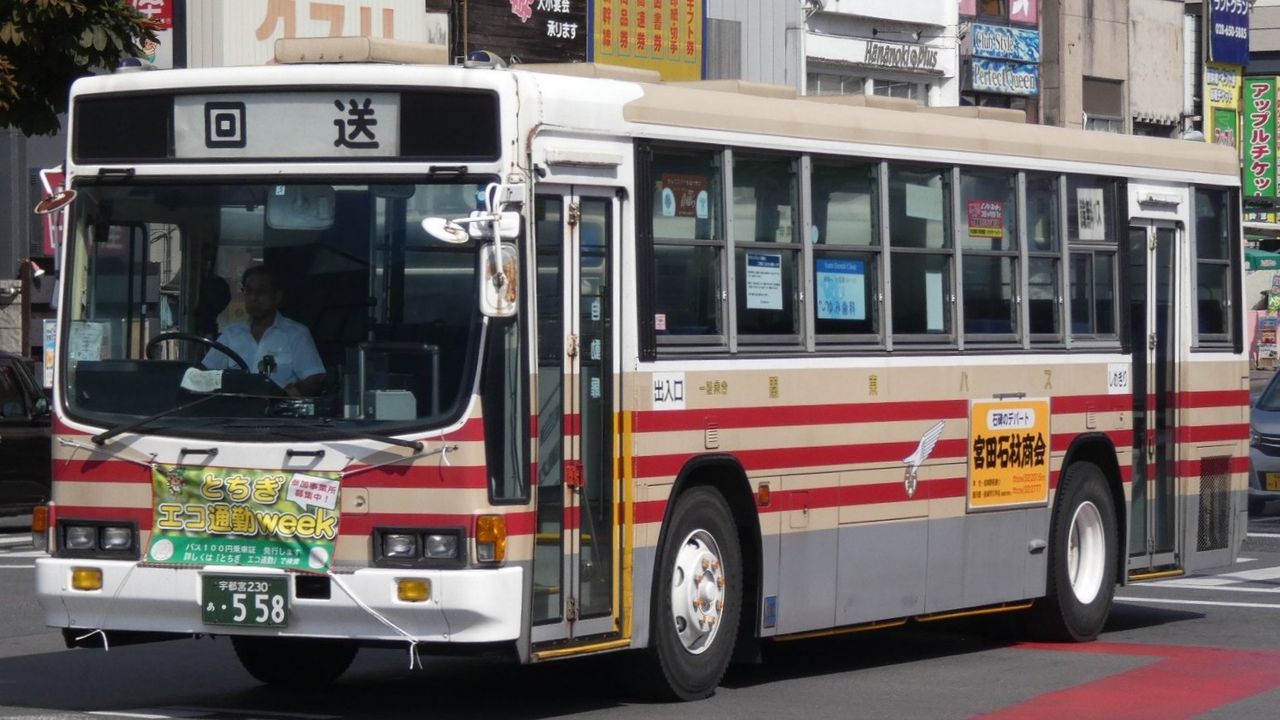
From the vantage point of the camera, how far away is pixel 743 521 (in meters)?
11.8

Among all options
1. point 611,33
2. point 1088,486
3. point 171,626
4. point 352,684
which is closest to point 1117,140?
point 1088,486

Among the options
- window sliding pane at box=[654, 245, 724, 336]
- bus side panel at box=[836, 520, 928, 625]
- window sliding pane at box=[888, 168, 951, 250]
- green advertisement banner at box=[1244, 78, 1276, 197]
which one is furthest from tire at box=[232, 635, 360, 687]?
green advertisement banner at box=[1244, 78, 1276, 197]

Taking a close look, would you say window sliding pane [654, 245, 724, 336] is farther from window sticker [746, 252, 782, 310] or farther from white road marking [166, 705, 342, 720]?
white road marking [166, 705, 342, 720]

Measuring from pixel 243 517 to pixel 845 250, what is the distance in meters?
3.96

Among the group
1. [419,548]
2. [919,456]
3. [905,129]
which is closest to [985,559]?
[919,456]

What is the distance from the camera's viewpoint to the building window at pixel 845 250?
12.4 metres

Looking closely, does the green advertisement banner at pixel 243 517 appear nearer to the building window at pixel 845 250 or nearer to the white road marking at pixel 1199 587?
the building window at pixel 845 250

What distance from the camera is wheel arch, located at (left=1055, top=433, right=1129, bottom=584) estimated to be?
1463 cm

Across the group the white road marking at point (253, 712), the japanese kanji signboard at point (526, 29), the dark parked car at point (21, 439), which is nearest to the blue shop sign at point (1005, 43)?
the japanese kanji signboard at point (526, 29)

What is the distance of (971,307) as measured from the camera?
13523mm

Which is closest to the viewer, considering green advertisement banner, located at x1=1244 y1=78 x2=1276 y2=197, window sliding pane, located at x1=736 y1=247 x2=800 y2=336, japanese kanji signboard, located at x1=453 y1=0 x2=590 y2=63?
window sliding pane, located at x1=736 y1=247 x2=800 y2=336

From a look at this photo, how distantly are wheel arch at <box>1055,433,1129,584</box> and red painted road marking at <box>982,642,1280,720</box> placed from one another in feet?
2.60

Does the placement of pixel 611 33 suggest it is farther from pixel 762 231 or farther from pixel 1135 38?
pixel 762 231

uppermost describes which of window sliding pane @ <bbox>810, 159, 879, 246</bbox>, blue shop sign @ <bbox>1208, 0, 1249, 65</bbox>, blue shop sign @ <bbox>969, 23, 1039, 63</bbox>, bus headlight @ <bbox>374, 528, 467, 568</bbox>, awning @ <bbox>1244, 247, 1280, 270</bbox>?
blue shop sign @ <bbox>1208, 0, 1249, 65</bbox>
